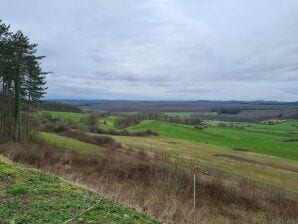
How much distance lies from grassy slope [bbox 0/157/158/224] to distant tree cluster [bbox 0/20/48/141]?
32.0 metres

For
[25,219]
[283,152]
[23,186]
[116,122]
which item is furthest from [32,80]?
[116,122]

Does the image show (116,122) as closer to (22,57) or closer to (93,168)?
(22,57)

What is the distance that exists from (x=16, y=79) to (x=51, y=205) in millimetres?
35854

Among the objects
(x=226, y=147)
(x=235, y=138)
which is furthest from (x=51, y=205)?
(x=235, y=138)

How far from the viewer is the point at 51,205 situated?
9031 millimetres

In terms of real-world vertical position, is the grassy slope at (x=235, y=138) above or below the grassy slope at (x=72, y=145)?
below

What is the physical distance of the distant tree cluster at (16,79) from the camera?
4134 centimetres

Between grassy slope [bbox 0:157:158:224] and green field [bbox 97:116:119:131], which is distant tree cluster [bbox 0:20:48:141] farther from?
green field [bbox 97:116:119:131]

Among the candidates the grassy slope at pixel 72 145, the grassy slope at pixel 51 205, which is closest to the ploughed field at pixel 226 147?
the grassy slope at pixel 72 145

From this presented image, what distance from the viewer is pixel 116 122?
121188mm

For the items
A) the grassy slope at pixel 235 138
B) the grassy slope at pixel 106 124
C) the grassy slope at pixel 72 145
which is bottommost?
the grassy slope at pixel 235 138

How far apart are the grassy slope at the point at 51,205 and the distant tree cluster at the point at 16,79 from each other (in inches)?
1260

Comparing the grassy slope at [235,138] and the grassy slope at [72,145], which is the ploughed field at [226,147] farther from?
the grassy slope at [72,145]

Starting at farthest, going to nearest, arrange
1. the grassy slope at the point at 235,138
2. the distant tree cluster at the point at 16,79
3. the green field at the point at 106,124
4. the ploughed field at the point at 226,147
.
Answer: the green field at the point at 106,124, the grassy slope at the point at 235,138, the ploughed field at the point at 226,147, the distant tree cluster at the point at 16,79
